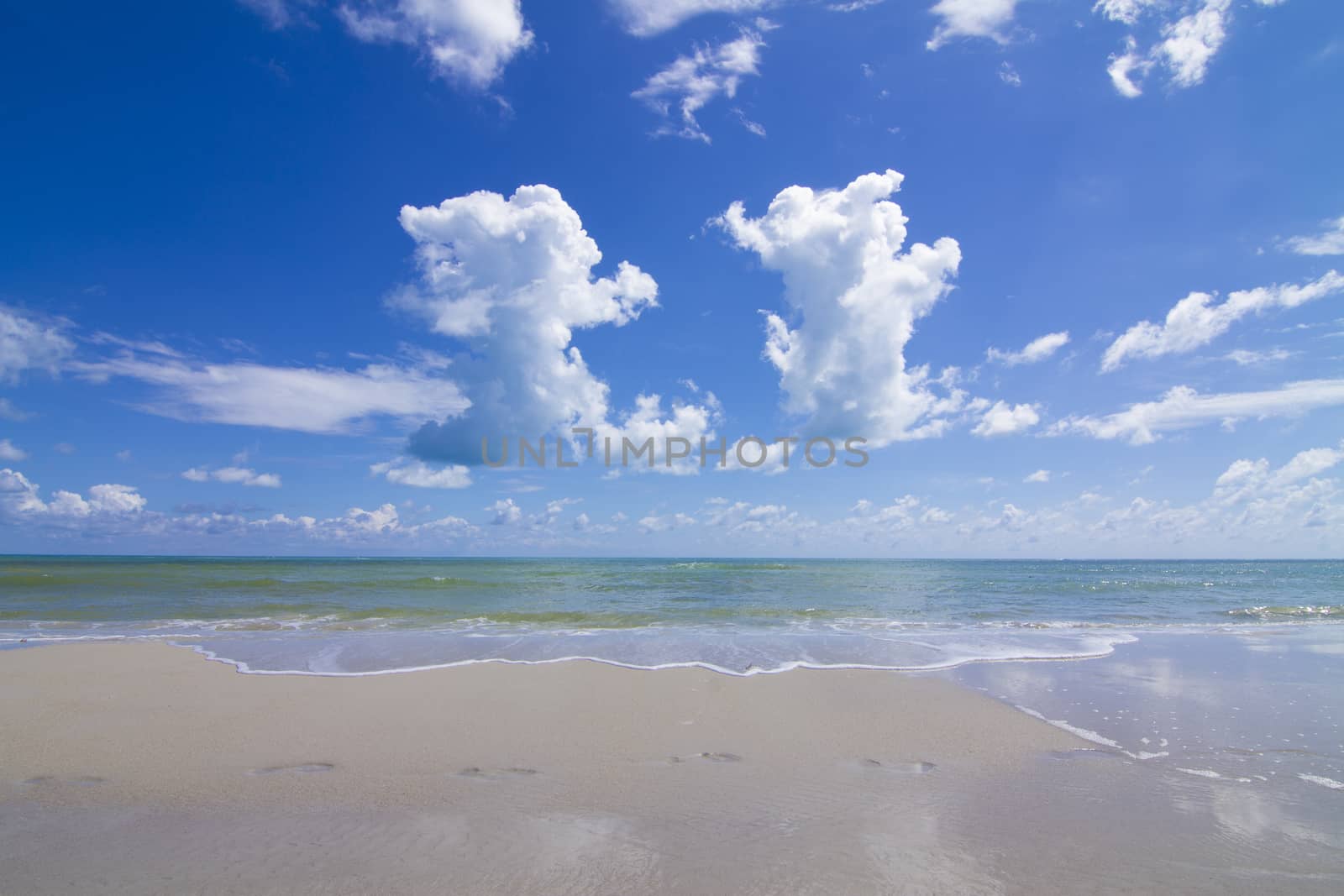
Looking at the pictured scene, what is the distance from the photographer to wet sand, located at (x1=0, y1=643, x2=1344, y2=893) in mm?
3873

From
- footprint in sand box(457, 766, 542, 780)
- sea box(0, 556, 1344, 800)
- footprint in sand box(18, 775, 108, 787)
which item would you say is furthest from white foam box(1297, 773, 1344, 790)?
footprint in sand box(18, 775, 108, 787)

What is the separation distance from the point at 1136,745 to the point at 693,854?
4945 mm

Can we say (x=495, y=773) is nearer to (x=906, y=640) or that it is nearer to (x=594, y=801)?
(x=594, y=801)

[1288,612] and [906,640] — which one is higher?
[906,640]

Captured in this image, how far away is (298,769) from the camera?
5.72m

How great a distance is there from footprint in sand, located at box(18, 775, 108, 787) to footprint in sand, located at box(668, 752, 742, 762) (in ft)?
15.6

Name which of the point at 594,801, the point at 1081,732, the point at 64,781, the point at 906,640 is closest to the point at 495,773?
the point at 594,801

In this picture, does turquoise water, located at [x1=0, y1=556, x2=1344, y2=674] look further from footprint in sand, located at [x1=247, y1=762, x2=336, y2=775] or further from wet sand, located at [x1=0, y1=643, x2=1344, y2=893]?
footprint in sand, located at [x1=247, y1=762, x2=336, y2=775]

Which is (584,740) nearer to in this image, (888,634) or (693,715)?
(693,715)

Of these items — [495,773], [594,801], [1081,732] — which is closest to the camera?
[594,801]

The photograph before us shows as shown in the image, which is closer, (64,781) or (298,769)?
(64,781)

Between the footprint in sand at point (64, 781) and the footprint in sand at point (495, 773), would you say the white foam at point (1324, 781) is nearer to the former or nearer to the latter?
the footprint in sand at point (495, 773)

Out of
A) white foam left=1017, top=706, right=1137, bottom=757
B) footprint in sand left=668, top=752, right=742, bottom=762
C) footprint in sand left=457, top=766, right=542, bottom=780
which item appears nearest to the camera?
footprint in sand left=457, top=766, right=542, bottom=780

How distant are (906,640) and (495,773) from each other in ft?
37.0
